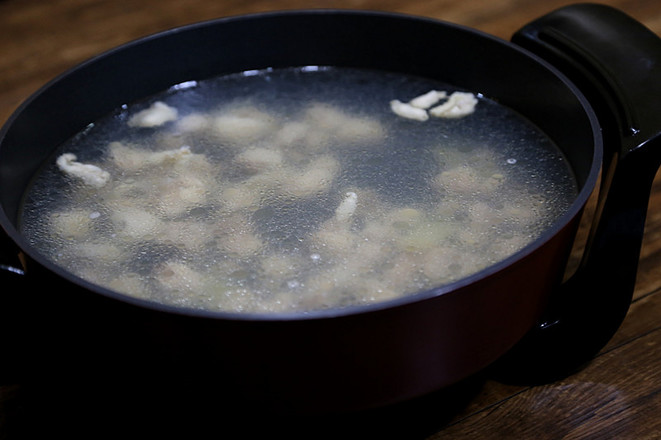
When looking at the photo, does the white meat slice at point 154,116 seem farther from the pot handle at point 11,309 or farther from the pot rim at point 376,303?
the pot handle at point 11,309

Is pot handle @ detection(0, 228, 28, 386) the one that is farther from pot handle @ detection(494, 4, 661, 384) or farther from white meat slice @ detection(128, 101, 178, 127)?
pot handle @ detection(494, 4, 661, 384)

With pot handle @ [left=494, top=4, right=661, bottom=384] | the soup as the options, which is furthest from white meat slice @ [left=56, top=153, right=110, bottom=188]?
pot handle @ [left=494, top=4, right=661, bottom=384]

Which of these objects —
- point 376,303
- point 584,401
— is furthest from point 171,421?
point 584,401

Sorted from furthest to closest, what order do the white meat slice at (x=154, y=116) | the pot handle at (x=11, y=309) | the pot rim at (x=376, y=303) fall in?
the white meat slice at (x=154, y=116)
the pot handle at (x=11, y=309)
the pot rim at (x=376, y=303)

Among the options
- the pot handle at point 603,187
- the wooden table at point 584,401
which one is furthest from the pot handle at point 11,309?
the pot handle at point 603,187

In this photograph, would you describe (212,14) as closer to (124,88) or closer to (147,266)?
(124,88)
